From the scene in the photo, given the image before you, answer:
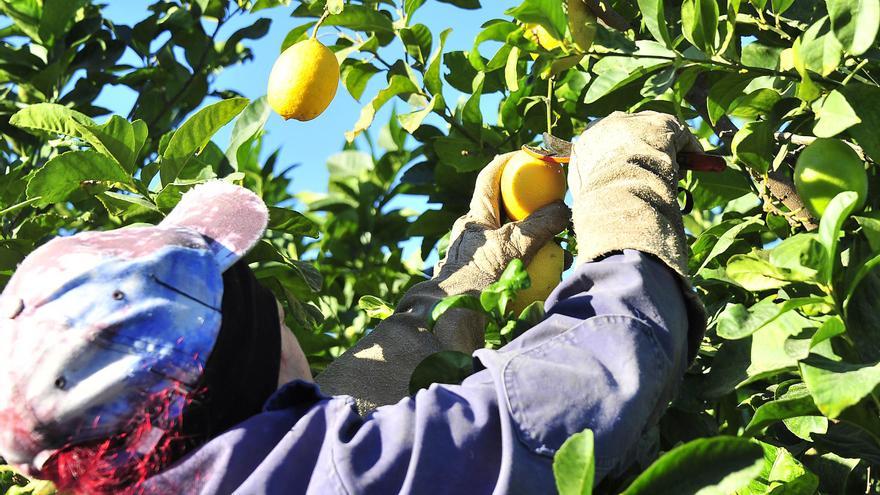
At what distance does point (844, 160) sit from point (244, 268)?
2.53 ft

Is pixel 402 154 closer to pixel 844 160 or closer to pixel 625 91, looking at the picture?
pixel 625 91

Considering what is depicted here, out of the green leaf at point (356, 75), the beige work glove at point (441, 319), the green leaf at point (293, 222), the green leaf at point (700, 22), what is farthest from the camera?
the green leaf at point (356, 75)

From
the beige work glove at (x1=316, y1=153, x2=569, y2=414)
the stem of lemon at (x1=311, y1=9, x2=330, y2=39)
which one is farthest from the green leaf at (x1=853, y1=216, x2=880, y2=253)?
the stem of lemon at (x1=311, y1=9, x2=330, y2=39)

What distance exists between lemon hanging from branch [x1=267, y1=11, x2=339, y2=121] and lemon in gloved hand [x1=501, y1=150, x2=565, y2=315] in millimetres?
393

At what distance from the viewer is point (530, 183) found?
5.55 feet

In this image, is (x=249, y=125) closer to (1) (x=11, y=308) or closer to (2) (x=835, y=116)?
(1) (x=11, y=308)

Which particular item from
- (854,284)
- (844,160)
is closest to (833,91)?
(844,160)

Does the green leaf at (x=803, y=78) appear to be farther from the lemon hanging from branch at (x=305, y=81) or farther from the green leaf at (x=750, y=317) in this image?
the lemon hanging from branch at (x=305, y=81)

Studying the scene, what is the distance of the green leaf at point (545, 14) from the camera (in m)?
1.52

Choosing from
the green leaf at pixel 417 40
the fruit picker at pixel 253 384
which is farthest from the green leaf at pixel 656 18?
the green leaf at pixel 417 40

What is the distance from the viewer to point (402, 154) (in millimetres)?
2992

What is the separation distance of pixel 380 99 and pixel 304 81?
0.13 m

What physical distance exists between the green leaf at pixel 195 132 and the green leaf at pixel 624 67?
59 centimetres

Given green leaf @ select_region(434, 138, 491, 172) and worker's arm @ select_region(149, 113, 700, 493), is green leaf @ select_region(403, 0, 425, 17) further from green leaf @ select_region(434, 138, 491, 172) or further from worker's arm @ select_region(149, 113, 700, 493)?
worker's arm @ select_region(149, 113, 700, 493)
